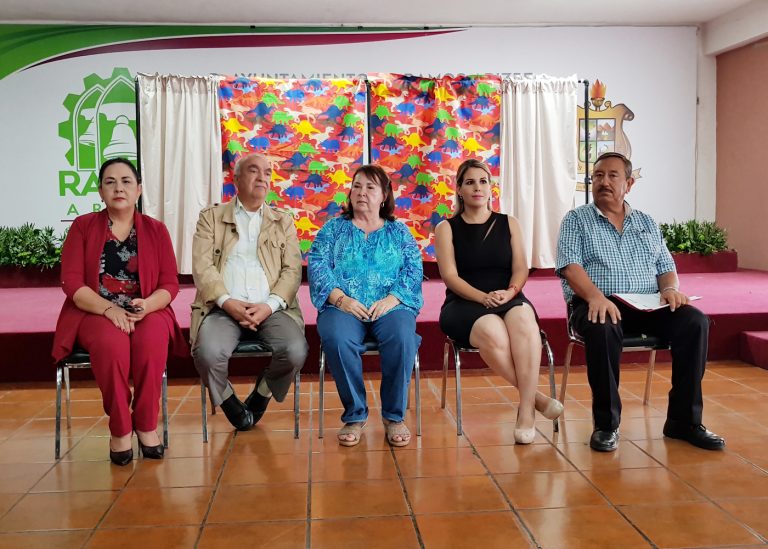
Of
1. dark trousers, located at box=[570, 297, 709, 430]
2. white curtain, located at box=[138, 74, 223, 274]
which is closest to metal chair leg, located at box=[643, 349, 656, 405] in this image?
dark trousers, located at box=[570, 297, 709, 430]

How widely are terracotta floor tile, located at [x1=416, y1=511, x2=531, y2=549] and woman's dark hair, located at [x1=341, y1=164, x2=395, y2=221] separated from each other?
1406 mm

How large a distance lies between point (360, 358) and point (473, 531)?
0.98m

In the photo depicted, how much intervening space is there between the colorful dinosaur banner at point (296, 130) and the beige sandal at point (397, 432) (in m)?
3.58

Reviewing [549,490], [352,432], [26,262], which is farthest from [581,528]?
[26,262]

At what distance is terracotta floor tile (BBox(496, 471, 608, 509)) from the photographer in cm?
220

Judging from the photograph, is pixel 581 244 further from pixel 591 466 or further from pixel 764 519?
pixel 764 519

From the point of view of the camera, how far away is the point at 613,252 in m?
3.00

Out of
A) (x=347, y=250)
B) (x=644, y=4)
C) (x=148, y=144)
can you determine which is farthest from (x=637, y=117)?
(x=347, y=250)

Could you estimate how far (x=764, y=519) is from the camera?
2055 mm

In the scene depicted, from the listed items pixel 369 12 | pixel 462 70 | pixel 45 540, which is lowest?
pixel 45 540

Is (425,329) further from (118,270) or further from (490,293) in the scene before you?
(118,270)

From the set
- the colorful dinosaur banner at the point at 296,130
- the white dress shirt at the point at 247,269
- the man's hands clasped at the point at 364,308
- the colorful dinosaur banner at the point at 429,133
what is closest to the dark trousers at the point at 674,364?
the man's hands clasped at the point at 364,308

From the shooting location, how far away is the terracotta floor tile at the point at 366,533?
1937 mm

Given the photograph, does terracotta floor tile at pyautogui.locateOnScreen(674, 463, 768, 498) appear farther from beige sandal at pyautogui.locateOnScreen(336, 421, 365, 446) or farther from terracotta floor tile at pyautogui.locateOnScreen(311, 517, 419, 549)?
beige sandal at pyautogui.locateOnScreen(336, 421, 365, 446)
